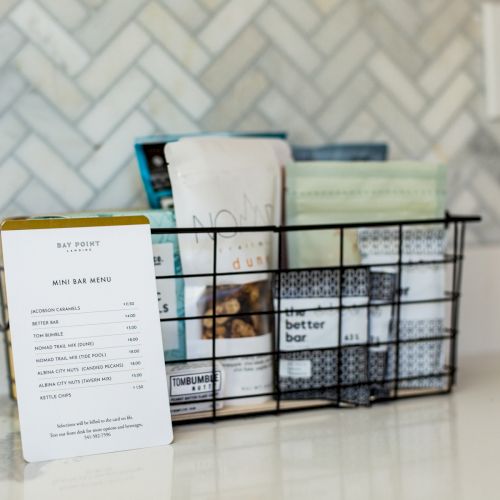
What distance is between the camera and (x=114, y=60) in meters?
0.98

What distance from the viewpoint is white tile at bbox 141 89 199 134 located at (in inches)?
39.5

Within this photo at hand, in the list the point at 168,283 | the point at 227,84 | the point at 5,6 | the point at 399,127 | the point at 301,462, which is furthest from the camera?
the point at 399,127


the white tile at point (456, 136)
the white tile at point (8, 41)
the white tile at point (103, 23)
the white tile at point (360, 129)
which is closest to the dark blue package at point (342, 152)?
the white tile at point (360, 129)

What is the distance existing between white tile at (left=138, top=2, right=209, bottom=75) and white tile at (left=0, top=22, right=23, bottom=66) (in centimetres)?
17

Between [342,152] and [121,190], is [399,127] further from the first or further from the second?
[121,190]

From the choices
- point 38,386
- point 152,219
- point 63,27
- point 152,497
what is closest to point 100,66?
point 63,27

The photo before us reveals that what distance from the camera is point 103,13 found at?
3.20 ft

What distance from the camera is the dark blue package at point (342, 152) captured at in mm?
1022

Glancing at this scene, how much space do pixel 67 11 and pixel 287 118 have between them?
349 mm

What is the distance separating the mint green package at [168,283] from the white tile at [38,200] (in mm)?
153

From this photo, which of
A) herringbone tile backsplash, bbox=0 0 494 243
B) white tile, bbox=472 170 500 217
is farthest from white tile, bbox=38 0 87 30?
white tile, bbox=472 170 500 217

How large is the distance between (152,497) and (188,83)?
603 millimetres

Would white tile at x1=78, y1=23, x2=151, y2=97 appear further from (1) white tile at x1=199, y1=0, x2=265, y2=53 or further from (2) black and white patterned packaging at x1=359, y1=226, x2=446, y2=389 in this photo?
(2) black and white patterned packaging at x1=359, y1=226, x2=446, y2=389

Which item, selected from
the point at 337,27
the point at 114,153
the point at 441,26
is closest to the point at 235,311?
the point at 114,153
